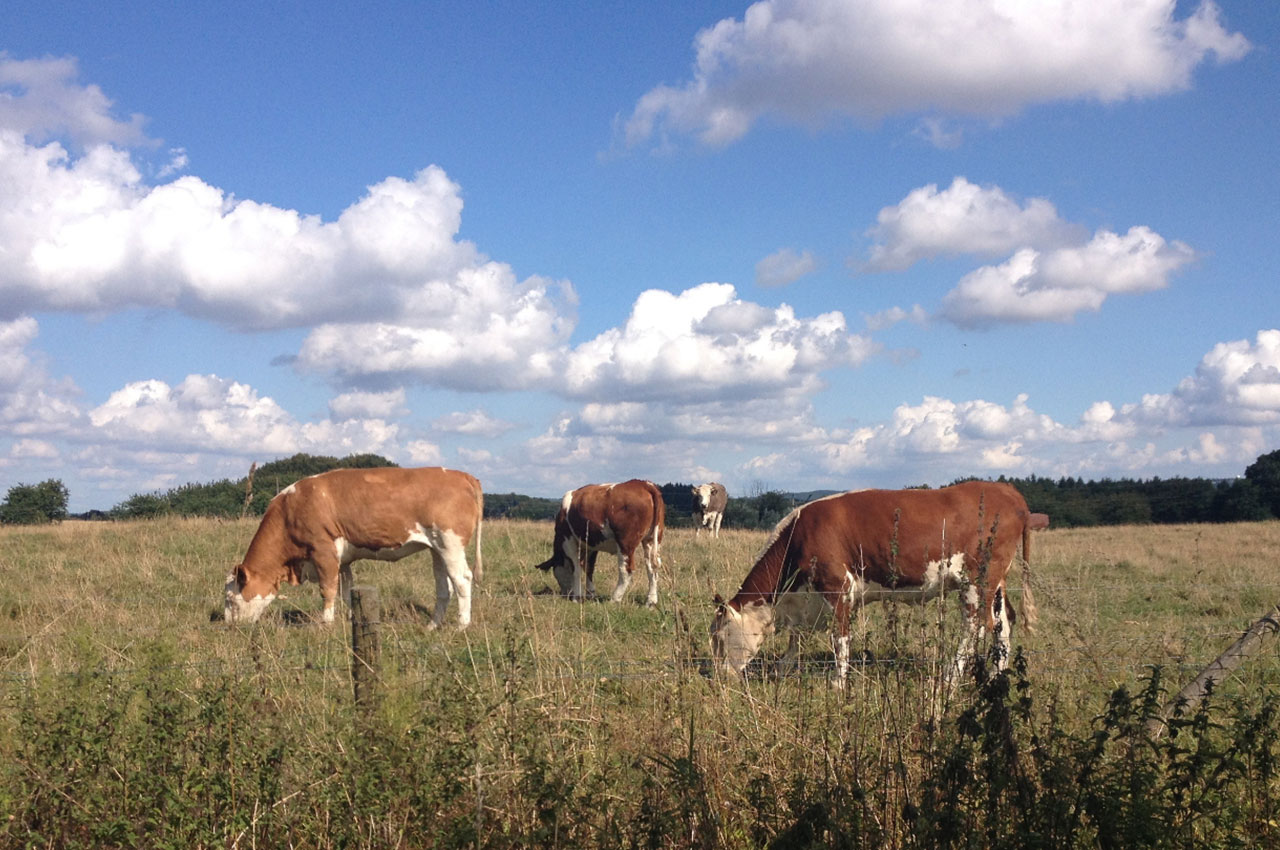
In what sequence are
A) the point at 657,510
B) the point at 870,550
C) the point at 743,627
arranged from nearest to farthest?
1. the point at 743,627
2. the point at 870,550
3. the point at 657,510

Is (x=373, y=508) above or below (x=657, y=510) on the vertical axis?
above

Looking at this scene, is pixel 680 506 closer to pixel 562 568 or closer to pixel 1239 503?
pixel 562 568

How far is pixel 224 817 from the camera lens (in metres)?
4.28

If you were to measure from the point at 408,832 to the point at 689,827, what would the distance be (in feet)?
3.87

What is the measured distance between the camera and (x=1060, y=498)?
5103 cm

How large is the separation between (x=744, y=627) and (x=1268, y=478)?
51.9m

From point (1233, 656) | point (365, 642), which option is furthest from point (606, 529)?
point (1233, 656)

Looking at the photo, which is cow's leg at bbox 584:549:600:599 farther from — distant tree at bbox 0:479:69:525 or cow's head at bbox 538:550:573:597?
distant tree at bbox 0:479:69:525

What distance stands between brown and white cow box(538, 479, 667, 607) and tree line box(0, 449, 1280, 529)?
65.9ft

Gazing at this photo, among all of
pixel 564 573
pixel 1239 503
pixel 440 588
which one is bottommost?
pixel 564 573

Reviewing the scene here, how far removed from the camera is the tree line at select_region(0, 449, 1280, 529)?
38.9 meters

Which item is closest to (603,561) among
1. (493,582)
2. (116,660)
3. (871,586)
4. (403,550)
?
(493,582)

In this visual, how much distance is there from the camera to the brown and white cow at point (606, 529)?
15578 mm

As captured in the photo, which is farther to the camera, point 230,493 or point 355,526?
point 230,493
